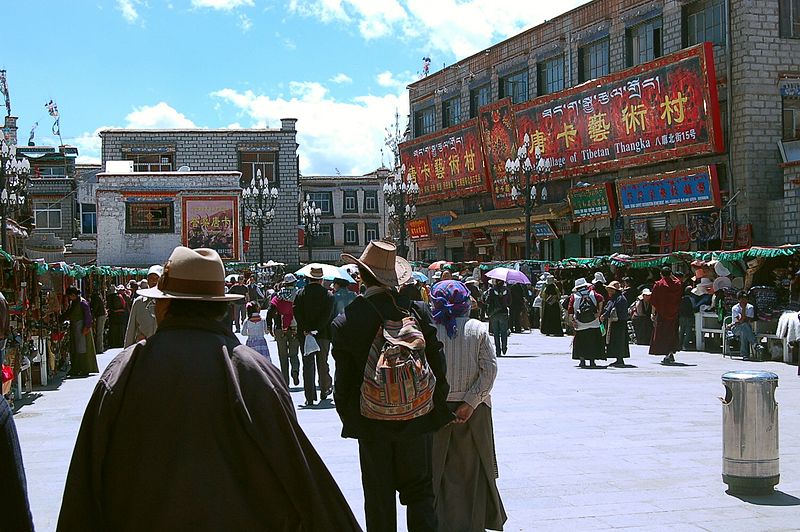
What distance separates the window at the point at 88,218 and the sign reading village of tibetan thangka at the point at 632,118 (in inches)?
1117

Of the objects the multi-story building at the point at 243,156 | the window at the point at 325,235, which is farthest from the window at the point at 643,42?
the window at the point at 325,235

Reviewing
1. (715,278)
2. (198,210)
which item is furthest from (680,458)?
(198,210)

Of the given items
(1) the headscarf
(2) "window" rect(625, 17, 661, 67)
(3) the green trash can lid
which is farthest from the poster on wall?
(1) the headscarf

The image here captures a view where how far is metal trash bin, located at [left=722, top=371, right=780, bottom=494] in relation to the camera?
6.73 m

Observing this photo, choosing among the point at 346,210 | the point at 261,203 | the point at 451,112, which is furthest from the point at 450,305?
the point at 346,210

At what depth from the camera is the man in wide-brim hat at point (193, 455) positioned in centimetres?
306

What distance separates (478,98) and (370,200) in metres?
36.1

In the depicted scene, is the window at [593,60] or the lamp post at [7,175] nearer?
the lamp post at [7,175]

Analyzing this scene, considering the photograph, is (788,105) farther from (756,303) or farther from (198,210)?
(198,210)

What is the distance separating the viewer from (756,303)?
706 inches

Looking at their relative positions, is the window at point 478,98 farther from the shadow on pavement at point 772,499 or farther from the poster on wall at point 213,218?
the shadow on pavement at point 772,499

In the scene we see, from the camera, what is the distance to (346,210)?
74000 millimetres

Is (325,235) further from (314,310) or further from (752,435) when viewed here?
(752,435)

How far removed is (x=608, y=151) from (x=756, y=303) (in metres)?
11.7
